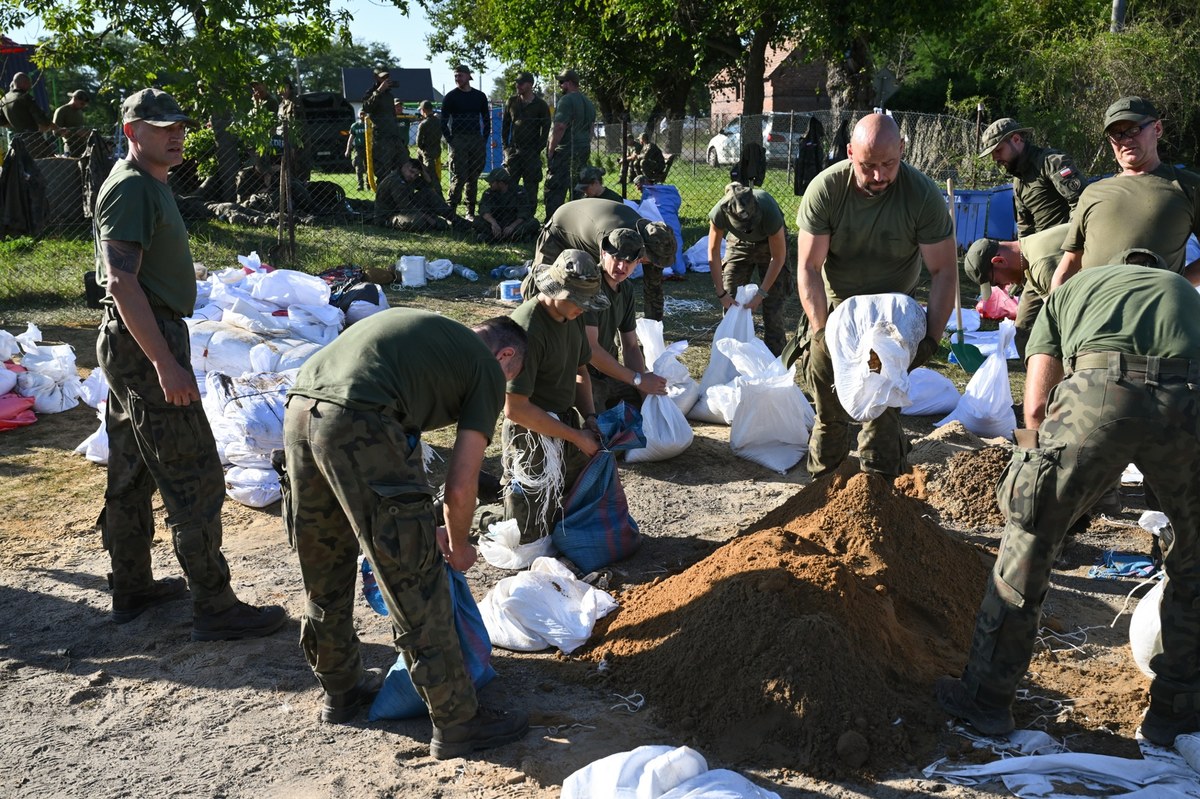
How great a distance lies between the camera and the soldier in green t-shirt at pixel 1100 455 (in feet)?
10.1

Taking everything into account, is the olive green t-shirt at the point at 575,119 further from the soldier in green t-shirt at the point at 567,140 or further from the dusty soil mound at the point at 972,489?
the dusty soil mound at the point at 972,489

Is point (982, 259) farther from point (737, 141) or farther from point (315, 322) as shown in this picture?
point (737, 141)

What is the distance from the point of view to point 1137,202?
4809mm

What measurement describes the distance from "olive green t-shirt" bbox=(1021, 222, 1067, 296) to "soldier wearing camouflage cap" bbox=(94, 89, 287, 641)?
13.3ft

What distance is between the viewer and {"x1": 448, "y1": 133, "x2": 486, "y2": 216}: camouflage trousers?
15023 millimetres

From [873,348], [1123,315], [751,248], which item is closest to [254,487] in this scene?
[873,348]

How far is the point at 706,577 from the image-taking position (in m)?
4.13

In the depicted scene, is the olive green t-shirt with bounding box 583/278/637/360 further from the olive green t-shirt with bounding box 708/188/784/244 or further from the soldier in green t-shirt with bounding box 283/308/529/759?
the soldier in green t-shirt with bounding box 283/308/529/759

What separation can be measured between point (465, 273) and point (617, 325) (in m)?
6.41

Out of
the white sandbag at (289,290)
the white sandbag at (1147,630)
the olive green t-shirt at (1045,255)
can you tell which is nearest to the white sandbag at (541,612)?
the white sandbag at (1147,630)

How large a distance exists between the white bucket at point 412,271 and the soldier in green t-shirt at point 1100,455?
8.77 meters

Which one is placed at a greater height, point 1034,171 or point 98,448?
point 1034,171

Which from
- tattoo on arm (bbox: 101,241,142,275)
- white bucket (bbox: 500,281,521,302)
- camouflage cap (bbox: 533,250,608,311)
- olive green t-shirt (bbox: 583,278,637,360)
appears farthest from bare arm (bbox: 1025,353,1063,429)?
white bucket (bbox: 500,281,521,302)

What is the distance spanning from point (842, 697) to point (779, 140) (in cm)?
2570
